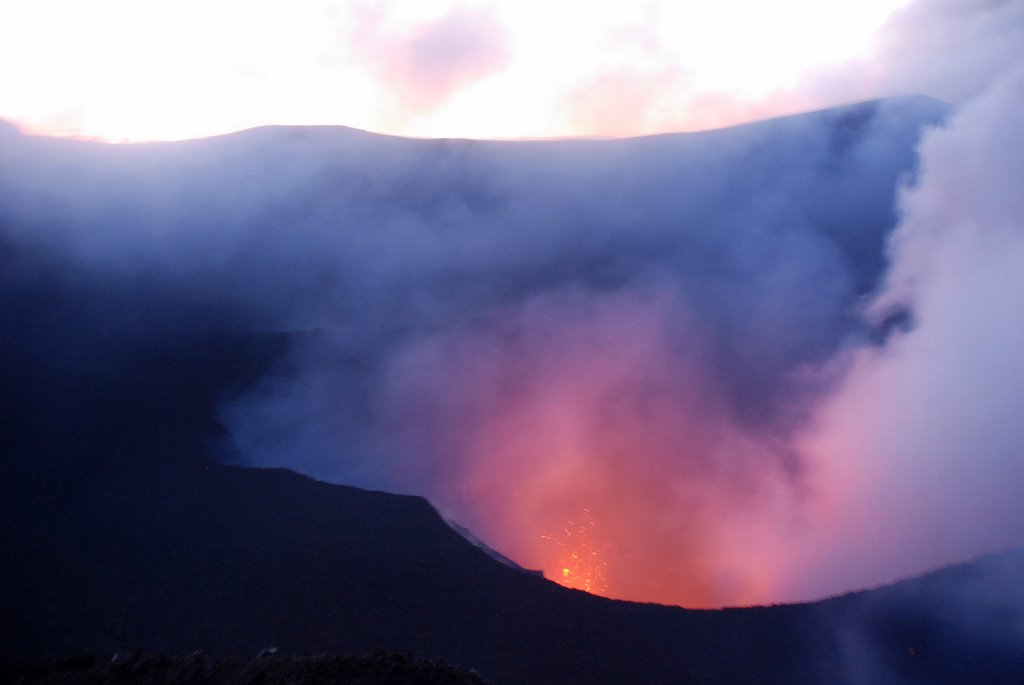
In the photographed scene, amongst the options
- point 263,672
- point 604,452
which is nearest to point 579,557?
point 604,452

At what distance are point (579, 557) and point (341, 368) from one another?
2731mm

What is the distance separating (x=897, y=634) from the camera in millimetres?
4695

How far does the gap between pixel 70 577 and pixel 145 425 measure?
5.57 ft

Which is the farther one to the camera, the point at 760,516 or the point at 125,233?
the point at 125,233

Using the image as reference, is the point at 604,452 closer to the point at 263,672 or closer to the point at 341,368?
the point at 341,368

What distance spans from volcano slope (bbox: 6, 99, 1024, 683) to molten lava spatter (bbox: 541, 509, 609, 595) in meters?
0.92

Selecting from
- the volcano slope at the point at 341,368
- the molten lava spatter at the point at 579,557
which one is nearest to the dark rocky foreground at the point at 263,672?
the volcano slope at the point at 341,368

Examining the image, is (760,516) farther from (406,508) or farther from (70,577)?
(70,577)

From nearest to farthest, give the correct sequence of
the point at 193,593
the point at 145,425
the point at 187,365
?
the point at 193,593 → the point at 145,425 → the point at 187,365

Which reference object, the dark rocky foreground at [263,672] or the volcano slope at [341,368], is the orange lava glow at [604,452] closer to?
the volcano slope at [341,368]

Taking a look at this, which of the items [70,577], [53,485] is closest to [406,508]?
[70,577]

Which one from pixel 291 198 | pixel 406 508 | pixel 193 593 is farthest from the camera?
pixel 291 198

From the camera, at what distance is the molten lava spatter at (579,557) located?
19.1 feet

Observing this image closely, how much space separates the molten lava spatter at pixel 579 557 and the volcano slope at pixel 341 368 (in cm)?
92
